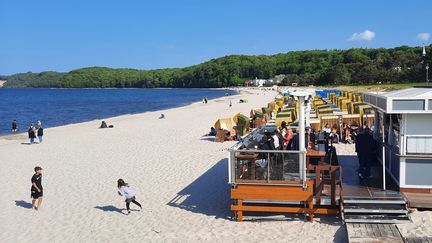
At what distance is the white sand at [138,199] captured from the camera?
912cm

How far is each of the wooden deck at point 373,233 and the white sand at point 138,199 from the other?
33 cm

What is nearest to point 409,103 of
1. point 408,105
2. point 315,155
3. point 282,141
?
point 408,105

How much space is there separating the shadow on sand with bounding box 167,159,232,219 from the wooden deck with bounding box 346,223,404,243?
9.62 ft

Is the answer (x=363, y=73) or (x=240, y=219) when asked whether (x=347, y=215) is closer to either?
(x=240, y=219)

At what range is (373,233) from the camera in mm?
7902

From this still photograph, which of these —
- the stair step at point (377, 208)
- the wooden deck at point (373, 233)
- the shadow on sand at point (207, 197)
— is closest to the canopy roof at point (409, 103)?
the stair step at point (377, 208)

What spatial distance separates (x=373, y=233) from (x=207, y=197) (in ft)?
16.1

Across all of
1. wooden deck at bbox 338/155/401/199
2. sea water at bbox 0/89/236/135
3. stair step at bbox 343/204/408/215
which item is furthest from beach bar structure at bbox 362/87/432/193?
sea water at bbox 0/89/236/135

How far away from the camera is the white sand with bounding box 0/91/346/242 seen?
9117mm

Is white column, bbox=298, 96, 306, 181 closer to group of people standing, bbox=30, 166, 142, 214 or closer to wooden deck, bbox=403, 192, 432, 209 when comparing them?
wooden deck, bbox=403, 192, 432, 209

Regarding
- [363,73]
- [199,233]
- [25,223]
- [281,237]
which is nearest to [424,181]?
[281,237]

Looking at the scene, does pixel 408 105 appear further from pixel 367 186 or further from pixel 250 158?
pixel 250 158

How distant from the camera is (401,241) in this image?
24.5 feet

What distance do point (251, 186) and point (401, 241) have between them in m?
3.15
